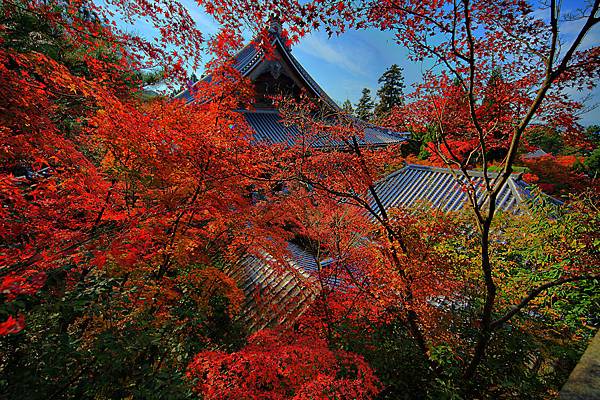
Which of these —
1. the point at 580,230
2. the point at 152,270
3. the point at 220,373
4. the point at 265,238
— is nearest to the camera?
the point at 220,373

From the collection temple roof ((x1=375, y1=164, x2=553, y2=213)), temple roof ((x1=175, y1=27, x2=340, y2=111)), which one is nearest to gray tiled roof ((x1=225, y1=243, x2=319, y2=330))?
temple roof ((x1=375, y1=164, x2=553, y2=213))

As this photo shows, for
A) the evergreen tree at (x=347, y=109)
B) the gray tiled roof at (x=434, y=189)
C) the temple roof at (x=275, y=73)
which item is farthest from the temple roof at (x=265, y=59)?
the evergreen tree at (x=347, y=109)

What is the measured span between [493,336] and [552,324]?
1.09m

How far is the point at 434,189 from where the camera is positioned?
9875mm

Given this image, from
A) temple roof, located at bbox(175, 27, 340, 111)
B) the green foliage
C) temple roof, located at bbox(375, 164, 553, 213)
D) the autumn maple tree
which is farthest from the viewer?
the green foliage

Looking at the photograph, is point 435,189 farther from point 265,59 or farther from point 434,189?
point 265,59

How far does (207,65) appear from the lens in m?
7.24

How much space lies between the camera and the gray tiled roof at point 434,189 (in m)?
8.15

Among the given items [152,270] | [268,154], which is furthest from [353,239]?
[152,270]

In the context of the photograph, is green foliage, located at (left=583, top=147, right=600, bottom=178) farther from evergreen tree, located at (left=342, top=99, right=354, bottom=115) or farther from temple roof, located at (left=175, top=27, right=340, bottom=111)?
evergreen tree, located at (left=342, top=99, right=354, bottom=115)

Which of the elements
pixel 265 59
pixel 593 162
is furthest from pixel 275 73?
pixel 593 162

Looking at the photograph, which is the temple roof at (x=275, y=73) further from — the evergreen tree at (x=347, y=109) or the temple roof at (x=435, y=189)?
the evergreen tree at (x=347, y=109)

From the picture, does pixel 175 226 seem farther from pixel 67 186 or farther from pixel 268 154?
pixel 268 154

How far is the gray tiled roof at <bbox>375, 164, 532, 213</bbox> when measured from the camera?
8148mm
